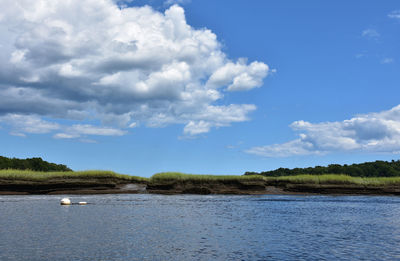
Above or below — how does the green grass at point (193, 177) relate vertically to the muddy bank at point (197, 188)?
above

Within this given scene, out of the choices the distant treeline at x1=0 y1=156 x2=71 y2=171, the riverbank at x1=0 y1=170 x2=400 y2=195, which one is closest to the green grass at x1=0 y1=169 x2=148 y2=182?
the riverbank at x1=0 y1=170 x2=400 y2=195

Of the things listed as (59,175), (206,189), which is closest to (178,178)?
(206,189)

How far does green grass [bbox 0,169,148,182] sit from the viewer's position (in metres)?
57.2

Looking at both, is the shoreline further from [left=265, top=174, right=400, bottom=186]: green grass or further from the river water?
the river water

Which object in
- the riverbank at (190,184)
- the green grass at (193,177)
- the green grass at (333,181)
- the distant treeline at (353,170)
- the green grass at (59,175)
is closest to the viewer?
the green grass at (59,175)

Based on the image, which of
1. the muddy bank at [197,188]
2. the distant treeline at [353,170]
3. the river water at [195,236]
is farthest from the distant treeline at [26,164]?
the river water at [195,236]

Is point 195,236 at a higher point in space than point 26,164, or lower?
lower

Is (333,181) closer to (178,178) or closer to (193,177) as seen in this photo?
(193,177)

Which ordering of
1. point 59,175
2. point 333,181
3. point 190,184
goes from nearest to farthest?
point 59,175 < point 190,184 < point 333,181

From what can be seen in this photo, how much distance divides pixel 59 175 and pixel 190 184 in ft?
75.8

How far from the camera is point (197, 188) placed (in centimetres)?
6084

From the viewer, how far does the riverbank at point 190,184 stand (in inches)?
2291

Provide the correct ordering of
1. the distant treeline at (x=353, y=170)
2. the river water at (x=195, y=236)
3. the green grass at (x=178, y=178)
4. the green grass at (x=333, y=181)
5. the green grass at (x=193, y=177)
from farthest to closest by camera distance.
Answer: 1. the distant treeline at (x=353, y=170)
2. the green grass at (x=333, y=181)
3. the green grass at (x=193, y=177)
4. the green grass at (x=178, y=178)
5. the river water at (x=195, y=236)

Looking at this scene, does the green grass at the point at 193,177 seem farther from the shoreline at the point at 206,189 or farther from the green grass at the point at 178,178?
the shoreline at the point at 206,189
